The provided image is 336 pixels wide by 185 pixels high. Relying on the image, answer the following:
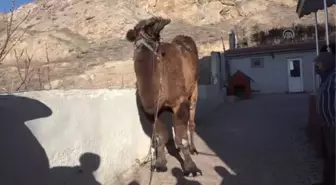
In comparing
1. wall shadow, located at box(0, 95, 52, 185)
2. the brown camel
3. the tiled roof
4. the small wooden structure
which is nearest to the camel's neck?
the brown camel

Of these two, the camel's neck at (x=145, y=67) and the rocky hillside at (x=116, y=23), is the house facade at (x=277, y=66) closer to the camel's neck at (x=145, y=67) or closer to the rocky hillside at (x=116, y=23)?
the rocky hillside at (x=116, y=23)

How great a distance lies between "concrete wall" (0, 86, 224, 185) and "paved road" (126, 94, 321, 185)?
0.66m

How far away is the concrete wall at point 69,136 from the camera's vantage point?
4082mm

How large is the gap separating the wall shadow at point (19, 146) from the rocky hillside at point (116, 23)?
1017 inches

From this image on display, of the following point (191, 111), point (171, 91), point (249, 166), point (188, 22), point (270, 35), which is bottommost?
point (249, 166)

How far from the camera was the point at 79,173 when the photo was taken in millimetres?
5145

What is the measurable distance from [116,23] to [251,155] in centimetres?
3848

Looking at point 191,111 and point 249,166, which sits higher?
point 191,111

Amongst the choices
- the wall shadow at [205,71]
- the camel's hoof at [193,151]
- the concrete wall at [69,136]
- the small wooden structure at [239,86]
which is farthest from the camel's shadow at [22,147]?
the wall shadow at [205,71]

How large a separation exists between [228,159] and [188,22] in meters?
41.4

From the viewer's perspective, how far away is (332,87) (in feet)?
11.3

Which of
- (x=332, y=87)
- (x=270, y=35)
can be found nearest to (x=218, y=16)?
(x=270, y=35)

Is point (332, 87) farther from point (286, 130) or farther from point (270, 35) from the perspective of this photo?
point (270, 35)

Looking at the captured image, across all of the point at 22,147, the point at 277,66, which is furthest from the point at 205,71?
the point at 22,147
